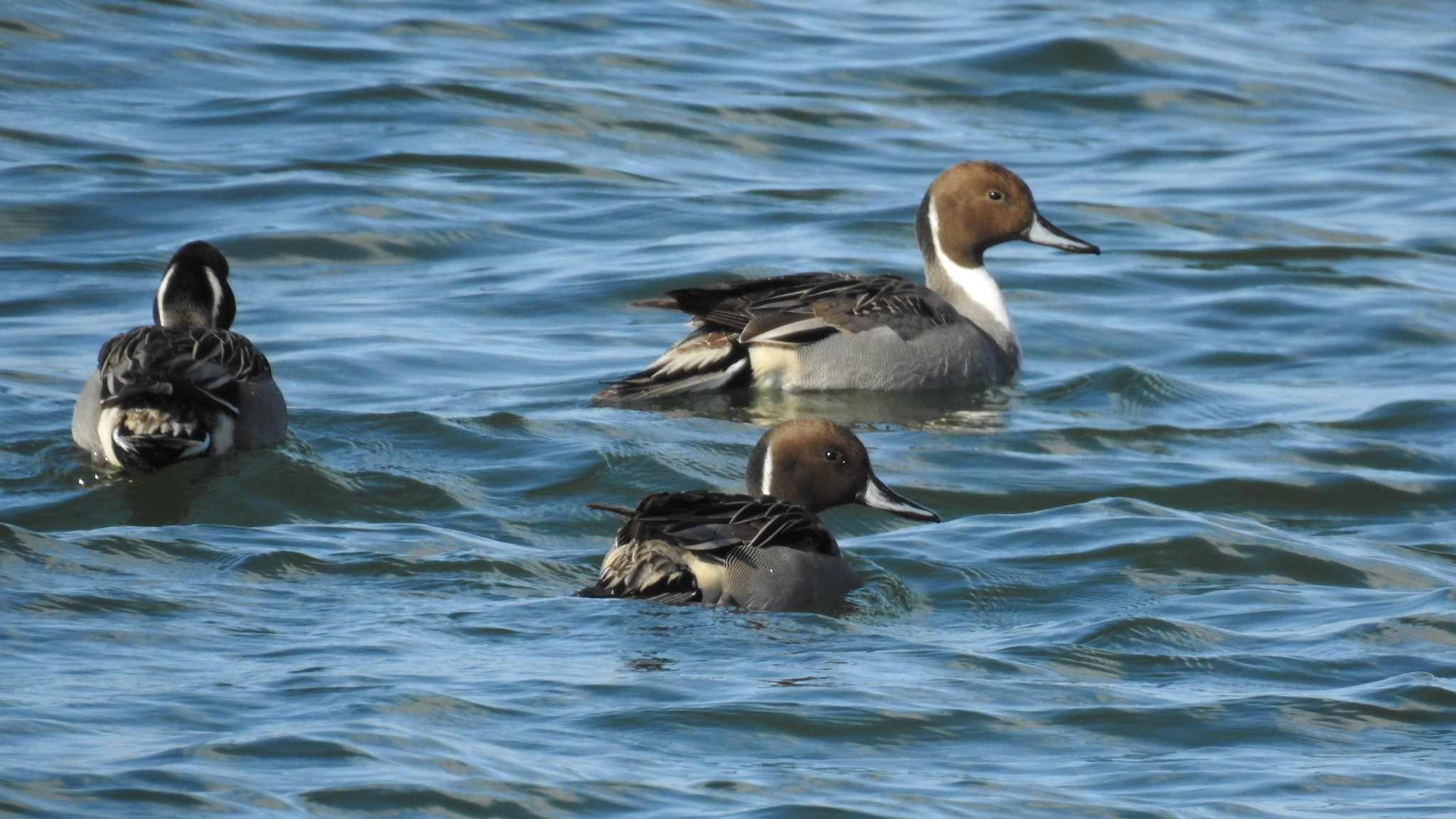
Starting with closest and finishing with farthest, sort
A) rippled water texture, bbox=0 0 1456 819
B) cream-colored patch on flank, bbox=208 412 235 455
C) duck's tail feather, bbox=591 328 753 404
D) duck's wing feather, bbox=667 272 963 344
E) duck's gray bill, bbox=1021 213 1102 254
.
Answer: rippled water texture, bbox=0 0 1456 819 < cream-colored patch on flank, bbox=208 412 235 455 < duck's tail feather, bbox=591 328 753 404 < duck's wing feather, bbox=667 272 963 344 < duck's gray bill, bbox=1021 213 1102 254

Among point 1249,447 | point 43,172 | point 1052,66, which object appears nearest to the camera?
point 1249,447

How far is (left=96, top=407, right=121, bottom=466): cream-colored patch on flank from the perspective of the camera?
781 cm

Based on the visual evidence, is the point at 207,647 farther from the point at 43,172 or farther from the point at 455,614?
the point at 43,172

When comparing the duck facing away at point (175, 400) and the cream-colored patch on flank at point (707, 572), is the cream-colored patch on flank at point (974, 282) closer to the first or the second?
the duck facing away at point (175, 400)

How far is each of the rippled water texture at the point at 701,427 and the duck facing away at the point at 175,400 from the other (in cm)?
13

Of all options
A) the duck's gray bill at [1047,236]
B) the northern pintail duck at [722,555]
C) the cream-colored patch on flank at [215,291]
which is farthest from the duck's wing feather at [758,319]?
the northern pintail duck at [722,555]

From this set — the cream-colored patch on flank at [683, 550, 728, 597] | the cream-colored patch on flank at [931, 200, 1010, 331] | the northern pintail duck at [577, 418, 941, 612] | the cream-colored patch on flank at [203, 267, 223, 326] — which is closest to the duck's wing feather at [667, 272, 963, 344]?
the cream-colored patch on flank at [931, 200, 1010, 331]

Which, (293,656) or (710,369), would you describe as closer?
(293,656)

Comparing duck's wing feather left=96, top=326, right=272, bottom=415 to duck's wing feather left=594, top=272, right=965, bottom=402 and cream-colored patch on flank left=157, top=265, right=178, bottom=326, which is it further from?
duck's wing feather left=594, top=272, right=965, bottom=402

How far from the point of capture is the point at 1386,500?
8406 mm

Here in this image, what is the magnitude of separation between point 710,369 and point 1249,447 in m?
→ 2.40

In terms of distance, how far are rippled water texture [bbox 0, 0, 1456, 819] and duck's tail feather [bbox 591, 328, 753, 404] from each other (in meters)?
0.15

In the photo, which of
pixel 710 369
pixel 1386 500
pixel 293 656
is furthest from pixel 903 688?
pixel 710 369

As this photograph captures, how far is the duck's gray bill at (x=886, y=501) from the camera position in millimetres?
7438
